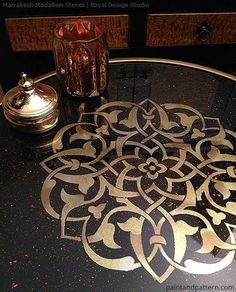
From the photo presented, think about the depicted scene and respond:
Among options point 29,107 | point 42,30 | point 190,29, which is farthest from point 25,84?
point 190,29

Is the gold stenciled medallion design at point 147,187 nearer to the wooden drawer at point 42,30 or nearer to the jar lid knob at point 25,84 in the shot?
the jar lid knob at point 25,84

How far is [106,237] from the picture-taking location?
0.51 m

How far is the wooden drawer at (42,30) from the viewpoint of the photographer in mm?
1053

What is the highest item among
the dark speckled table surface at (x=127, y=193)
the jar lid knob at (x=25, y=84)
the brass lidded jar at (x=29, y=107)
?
the jar lid knob at (x=25, y=84)

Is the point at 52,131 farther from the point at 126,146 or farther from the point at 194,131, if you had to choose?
the point at 194,131

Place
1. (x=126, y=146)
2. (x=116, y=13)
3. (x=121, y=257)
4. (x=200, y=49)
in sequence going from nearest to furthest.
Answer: (x=121, y=257) → (x=126, y=146) → (x=116, y=13) → (x=200, y=49)

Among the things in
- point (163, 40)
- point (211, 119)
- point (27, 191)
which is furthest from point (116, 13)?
point (27, 191)

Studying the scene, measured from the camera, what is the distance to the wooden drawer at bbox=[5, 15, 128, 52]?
105 centimetres

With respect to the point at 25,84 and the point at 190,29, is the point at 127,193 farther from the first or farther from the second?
the point at 190,29

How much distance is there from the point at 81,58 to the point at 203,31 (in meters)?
0.59

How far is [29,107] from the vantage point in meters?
0.61

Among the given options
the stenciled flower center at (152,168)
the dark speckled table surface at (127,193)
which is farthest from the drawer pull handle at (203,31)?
the stenciled flower center at (152,168)

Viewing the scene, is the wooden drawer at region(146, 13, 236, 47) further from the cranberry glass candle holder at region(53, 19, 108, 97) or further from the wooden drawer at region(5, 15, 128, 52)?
the cranberry glass candle holder at region(53, 19, 108, 97)

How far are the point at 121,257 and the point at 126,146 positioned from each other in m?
0.22
